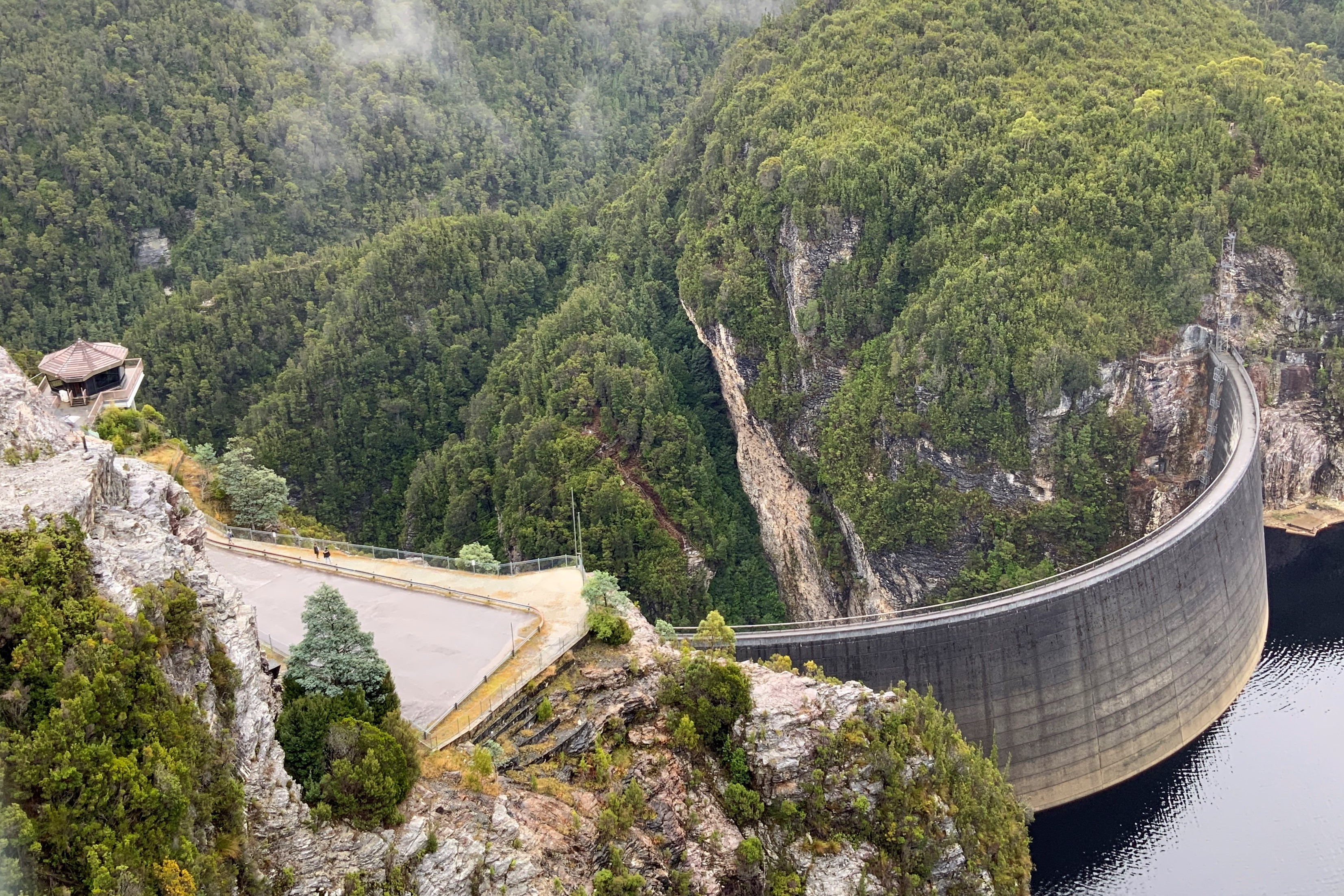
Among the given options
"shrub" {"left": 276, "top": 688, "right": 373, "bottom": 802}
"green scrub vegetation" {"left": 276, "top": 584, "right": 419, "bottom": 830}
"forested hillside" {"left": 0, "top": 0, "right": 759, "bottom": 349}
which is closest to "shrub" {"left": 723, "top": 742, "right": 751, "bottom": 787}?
"green scrub vegetation" {"left": 276, "top": 584, "right": 419, "bottom": 830}

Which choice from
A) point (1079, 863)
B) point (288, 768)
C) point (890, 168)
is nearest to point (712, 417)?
point (890, 168)

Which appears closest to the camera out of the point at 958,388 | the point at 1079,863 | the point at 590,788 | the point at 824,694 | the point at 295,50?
the point at 590,788

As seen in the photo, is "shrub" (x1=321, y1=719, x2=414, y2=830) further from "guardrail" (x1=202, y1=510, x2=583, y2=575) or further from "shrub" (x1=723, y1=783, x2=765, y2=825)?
"guardrail" (x1=202, y1=510, x2=583, y2=575)

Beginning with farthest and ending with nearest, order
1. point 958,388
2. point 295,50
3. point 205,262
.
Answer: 1. point 295,50
2. point 205,262
3. point 958,388

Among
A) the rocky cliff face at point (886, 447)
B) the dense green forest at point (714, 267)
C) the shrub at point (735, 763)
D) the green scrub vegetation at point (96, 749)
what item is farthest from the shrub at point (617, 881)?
the rocky cliff face at point (886, 447)

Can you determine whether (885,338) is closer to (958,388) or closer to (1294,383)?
(958,388)

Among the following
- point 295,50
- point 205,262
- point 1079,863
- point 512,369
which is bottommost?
point 1079,863
